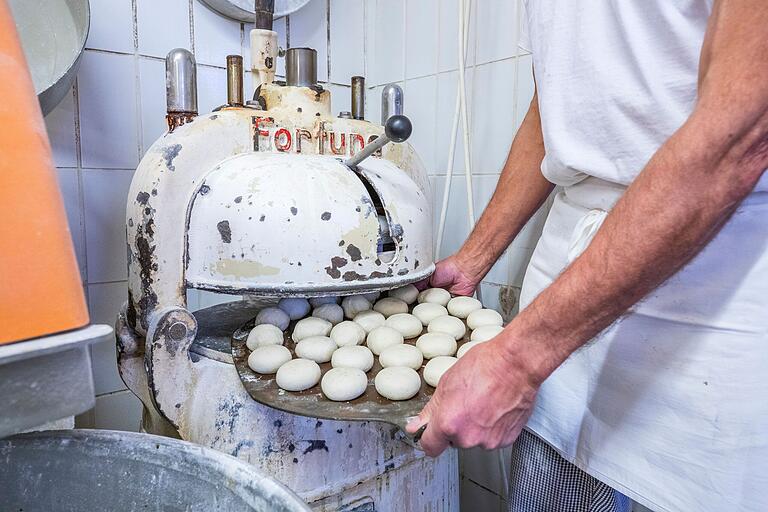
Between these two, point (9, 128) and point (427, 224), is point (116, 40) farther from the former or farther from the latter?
point (9, 128)

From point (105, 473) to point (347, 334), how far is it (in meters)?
0.42

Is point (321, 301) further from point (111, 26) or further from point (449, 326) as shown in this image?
point (111, 26)

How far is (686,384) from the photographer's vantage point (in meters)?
0.67

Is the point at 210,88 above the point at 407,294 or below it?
above

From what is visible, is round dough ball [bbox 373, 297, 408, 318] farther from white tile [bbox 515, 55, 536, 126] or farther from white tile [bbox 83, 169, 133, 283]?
white tile [bbox 83, 169, 133, 283]

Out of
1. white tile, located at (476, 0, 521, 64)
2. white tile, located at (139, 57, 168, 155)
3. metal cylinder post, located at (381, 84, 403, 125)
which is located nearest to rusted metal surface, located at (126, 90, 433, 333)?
metal cylinder post, located at (381, 84, 403, 125)

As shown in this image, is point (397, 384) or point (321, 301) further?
point (321, 301)

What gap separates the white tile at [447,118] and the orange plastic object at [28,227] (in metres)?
1.16

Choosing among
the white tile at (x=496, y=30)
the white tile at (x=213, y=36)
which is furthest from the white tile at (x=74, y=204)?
the white tile at (x=496, y=30)

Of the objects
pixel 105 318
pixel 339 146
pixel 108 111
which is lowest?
pixel 105 318

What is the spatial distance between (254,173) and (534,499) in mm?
676

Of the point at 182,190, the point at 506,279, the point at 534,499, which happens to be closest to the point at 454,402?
the point at 534,499

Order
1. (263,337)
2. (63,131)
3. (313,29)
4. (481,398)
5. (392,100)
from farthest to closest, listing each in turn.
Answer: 1. (313,29)
2. (63,131)
3. (392,100)
4. (263,337)
5. (481,398)

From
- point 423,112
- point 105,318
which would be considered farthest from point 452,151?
point 105,318
